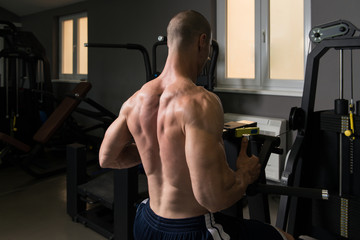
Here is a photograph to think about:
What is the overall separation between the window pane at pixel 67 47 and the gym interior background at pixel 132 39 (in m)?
0.13

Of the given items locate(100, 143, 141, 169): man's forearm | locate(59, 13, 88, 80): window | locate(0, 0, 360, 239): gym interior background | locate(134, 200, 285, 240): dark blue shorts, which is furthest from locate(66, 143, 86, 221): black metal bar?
locate(59, 13, 88, 80): window

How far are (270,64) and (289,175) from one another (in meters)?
1.70

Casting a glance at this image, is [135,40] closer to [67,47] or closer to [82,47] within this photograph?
[82,47]

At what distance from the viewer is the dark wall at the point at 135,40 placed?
8.91ft

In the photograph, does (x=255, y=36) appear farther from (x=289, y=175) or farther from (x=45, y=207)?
(x=45, y=207)

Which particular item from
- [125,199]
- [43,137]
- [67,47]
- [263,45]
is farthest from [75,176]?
[67,47]

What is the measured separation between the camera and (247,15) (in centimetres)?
336

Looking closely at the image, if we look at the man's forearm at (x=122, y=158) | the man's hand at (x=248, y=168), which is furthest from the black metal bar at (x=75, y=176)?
the man's hand at (x=248, y=168)

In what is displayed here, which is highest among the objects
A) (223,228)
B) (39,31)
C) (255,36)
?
(39,31)

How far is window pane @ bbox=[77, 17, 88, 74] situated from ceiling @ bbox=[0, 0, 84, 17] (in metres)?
0.35

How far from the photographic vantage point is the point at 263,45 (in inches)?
126

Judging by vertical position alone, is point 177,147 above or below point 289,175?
above

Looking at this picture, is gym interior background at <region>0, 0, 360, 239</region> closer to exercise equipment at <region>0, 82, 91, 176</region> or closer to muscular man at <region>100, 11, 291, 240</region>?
exercise equipment at <region>0, 82, 91, 176</region>

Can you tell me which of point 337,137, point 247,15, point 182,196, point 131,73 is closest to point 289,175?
point 337,137
